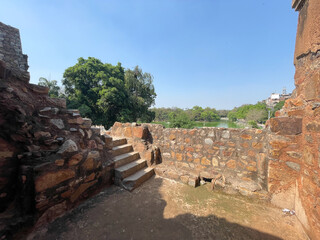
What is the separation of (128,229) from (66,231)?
812 mm

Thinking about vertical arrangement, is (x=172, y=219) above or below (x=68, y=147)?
below

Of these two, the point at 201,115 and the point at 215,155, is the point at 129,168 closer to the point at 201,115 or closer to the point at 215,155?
the point at 215,155

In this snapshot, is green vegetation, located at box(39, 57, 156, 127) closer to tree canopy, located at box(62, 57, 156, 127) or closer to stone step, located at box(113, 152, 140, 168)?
tree canopy, located at box(62, 57, 156, 127)

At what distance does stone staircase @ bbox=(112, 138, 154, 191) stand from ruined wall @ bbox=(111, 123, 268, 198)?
0.36m

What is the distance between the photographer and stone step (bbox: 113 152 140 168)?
304 centimetres

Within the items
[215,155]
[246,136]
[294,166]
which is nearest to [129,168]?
[215,155]

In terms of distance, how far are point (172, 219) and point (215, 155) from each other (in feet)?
5.39

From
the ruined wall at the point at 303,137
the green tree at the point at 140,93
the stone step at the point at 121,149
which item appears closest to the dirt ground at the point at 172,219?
the ruined wall at the point at 303,137

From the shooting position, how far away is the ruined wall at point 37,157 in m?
1.75

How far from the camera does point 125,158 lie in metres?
3.23

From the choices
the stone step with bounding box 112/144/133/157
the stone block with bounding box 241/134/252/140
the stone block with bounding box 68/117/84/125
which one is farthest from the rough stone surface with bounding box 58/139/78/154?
the stone block with bounding box 241/134/252/140

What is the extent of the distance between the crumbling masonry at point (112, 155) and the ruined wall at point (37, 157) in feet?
0.03

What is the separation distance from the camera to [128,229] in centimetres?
175

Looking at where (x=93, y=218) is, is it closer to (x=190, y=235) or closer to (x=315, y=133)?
(x=190, y=235)
